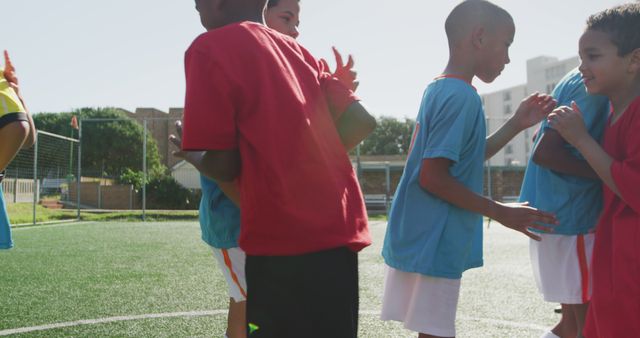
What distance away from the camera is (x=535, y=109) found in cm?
238

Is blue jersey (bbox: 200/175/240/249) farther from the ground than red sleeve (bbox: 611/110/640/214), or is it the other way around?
red sleeve (bbox: 611/110/640/214)

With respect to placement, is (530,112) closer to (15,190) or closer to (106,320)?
(106,320)

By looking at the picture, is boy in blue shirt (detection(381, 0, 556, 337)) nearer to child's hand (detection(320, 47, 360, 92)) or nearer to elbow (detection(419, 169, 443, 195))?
elbow (detection(419, 169, 443, 195))

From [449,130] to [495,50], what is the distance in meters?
0.42

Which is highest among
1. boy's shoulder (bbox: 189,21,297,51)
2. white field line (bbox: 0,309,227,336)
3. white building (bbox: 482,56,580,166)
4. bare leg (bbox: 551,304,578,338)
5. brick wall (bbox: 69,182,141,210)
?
white building (bbox: 482,56,580,166)

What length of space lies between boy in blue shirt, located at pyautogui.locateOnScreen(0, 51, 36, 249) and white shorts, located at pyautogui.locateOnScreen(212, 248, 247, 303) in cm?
140

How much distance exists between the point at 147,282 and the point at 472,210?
419 centimetres

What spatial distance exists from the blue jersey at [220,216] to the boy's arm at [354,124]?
32.5 inches

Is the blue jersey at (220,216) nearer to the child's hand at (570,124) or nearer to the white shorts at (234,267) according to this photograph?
the white shorts at (234,267)

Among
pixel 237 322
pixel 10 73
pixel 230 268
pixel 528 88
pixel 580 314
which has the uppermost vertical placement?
pixel 528 88

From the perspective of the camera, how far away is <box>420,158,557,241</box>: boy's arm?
1955mm

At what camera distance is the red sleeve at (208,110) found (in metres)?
1.43

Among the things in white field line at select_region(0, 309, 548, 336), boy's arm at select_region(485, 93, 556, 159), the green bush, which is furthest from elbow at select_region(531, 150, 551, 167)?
the green bush

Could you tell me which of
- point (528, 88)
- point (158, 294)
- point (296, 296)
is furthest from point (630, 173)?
point (528, 88)
